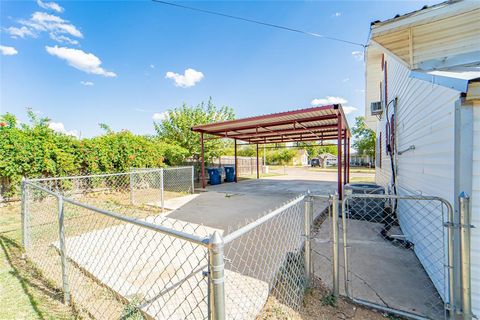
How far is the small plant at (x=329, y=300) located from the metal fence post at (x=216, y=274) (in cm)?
192

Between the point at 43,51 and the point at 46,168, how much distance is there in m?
6.77

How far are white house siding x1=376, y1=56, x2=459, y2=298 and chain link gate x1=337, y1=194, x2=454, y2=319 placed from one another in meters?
0.01

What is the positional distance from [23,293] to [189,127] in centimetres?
1187

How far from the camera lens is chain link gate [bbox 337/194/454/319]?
2189 millimetres

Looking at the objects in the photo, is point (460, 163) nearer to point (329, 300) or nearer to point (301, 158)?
point (329, 300)

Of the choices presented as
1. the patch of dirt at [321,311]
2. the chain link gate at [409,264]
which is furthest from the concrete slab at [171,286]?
the chain link gate at [409,264]

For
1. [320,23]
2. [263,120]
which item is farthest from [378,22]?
[263,120]

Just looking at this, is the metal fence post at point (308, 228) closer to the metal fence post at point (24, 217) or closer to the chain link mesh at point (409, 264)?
the chain link mesh at point (409, 264)

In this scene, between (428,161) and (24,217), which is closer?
(428,161)

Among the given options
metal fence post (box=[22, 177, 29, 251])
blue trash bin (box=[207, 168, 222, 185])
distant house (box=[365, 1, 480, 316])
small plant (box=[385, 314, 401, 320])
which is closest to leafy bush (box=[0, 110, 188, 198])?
blue trash bin (box=[207, 168, 222, 185])

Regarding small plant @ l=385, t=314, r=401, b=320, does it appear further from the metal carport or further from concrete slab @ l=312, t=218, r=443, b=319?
the metal carport

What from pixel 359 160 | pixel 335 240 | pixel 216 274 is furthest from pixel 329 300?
pixel 359 160

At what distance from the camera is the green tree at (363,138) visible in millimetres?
32609

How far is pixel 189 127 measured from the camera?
44.9 ft
